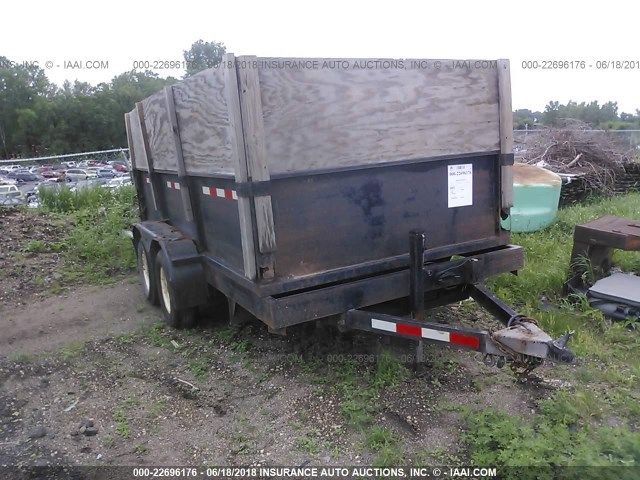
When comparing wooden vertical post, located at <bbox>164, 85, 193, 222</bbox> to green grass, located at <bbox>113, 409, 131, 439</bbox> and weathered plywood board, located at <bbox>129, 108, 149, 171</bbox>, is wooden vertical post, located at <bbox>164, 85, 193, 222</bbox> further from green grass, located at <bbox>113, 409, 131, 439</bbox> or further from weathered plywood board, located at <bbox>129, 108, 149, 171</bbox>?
green grass, located at <bbox>113, 409, 131, 439</bbox>

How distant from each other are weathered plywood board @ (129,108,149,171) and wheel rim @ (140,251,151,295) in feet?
3.21

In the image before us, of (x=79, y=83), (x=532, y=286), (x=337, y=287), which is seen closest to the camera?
(x=337, y=287)

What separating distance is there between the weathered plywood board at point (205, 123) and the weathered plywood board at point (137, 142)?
1.67 meters

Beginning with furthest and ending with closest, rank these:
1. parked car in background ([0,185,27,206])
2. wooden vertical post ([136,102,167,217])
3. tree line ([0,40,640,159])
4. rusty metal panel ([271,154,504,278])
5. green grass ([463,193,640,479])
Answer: tree line ([0,40,640,159]) < parked car in background ([0,185,27,206]) < wooden vertical post ([136,102,167,217]) < rusty metal panel ([271,154,504,278]) < green grass ([463,193,640,479])

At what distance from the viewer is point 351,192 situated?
3.50m

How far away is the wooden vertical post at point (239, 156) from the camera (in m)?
2.96

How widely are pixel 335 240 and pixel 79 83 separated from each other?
7753cm

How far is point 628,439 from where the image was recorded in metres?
2.56

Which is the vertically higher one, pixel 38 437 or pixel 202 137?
pixel 202 137

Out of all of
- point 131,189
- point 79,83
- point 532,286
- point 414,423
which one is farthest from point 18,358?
point 79,83

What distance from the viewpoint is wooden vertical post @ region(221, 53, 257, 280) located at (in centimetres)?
296

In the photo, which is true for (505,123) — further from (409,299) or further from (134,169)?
(134,169)

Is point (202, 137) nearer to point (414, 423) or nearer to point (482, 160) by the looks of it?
point (482, 160)

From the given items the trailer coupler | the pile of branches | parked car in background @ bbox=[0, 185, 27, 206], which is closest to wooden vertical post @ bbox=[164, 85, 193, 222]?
the trailer coupler
